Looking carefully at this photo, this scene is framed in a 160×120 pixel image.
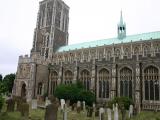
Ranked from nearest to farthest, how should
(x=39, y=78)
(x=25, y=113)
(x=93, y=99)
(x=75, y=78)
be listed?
(x=25, y=113), (x=93, y=99), (x=75, y=78), (x=39, y=78)

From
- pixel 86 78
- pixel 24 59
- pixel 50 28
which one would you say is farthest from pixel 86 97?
pixel 50 28

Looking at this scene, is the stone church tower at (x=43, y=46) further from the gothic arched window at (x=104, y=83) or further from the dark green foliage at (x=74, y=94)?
the gothic arched window at (x=104, y=83)

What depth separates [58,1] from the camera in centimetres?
4947

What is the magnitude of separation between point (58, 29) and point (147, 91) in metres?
27.4

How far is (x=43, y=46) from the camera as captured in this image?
46.1 m

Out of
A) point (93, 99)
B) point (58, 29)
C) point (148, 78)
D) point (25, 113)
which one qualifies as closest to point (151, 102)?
point (148, 78)

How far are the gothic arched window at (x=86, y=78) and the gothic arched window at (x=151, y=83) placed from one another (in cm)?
970

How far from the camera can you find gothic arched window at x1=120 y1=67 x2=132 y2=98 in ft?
96.7

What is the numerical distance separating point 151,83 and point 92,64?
1000cm

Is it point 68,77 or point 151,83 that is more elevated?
point 68,77

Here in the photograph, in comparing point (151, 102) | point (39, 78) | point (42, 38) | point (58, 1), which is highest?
point (58, 1)

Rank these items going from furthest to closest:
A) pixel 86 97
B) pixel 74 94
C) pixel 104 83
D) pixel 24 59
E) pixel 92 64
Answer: pixel 24 59
pixel 92 64
pixel 104 83
pixel 74 94
pixel 86 97

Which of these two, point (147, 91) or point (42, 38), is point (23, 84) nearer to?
point (42, 38)

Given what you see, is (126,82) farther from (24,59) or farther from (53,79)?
(24,59)
